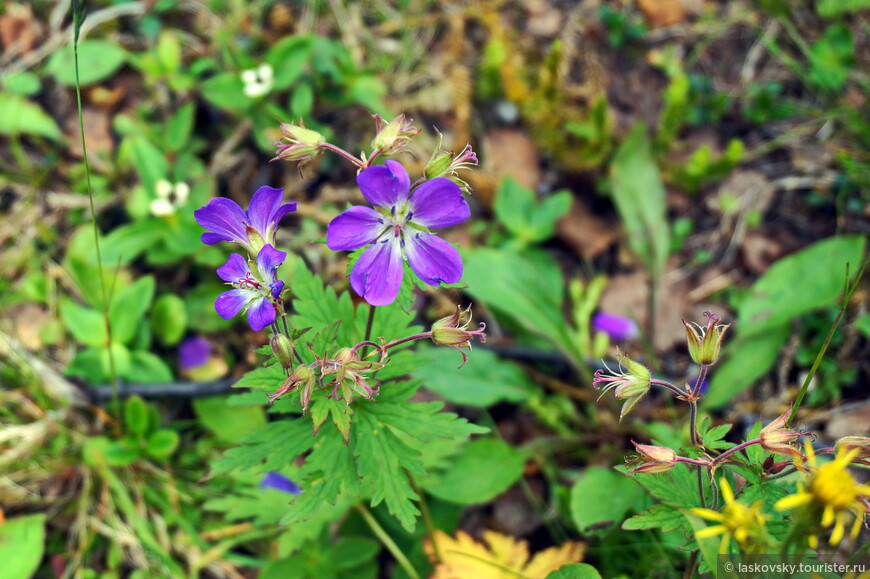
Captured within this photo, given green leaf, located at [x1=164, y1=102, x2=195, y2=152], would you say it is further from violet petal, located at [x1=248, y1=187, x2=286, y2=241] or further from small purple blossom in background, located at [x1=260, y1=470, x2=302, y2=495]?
violet petal, located at [x1=248, y1=187, x2=286, y2=241]

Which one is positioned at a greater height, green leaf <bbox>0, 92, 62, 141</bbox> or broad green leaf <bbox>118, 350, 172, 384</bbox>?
green leaf <bbox>0, 92, 62, 141</bbox>

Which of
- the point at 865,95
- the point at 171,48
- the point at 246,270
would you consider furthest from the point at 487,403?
the point at 865,95

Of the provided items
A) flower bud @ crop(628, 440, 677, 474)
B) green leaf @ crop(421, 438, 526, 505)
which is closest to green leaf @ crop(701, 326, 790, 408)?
green leaf @ crop(421, 438, 526, 505)

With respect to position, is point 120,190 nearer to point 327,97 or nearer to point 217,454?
point 327,97

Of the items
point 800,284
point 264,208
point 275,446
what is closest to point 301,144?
point 264,208

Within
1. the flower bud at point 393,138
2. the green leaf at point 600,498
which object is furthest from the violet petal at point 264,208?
the green leaf at point 600,498

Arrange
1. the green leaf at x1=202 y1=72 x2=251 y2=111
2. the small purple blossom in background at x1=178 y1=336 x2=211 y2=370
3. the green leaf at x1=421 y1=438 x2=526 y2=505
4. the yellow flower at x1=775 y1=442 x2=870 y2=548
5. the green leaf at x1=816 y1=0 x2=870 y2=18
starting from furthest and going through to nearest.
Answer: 1. the green leaf at x1=816 y1=0 x2=870 y2=18
2. the green leaf at x1=202 y1=72 x2=251 y2=111
3. the small purple blossom in background at x1=178 y1=336 x2=211 y2=370
4. the green leaf at x1=421 y1=438 x2=526 y2=505
5. the yellow flower at x1=775 y1=442 x2=870 y2=548
